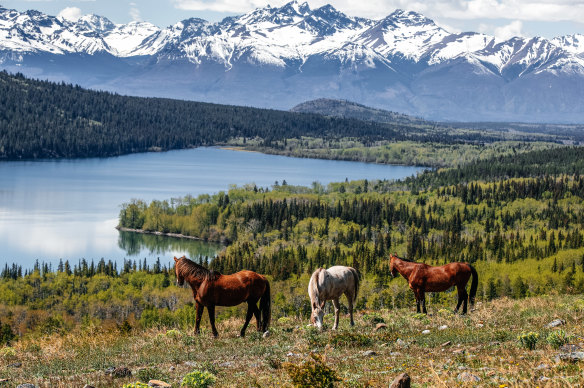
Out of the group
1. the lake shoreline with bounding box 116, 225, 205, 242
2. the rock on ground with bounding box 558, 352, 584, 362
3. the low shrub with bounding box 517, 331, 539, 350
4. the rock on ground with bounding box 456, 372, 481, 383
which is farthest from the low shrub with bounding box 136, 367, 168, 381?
the lake shoreline with bounding box 116, 225, 205, 242

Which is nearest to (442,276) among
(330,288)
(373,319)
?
(373,319)

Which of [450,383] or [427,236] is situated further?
[427,236]

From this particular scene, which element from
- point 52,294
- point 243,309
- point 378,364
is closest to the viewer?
point 378,364

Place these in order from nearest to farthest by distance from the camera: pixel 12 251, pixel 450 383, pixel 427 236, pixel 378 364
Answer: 1. pixel 450 383
2. pixel 378 364
3. pixel 12 251
4. pixel 427 236

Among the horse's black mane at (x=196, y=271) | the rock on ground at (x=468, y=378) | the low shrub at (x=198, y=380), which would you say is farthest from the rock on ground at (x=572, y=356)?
the horse's black mane at (x=196, y=271)

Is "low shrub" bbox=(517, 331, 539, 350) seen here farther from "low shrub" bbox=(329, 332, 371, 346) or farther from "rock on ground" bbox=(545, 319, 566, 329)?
"low shrub" bbox=(329, 332, 371, 346)

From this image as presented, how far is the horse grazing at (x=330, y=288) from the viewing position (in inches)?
1129

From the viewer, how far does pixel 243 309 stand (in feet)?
302

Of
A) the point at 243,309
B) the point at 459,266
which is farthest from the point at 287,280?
the point at 459,266

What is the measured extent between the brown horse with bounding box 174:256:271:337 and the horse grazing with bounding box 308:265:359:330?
6.61 feet

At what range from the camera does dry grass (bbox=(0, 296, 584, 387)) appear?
1873 centimetres

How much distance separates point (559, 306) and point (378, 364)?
1328cm

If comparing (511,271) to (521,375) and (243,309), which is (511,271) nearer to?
(243,309)

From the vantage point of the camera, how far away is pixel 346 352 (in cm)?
2361
